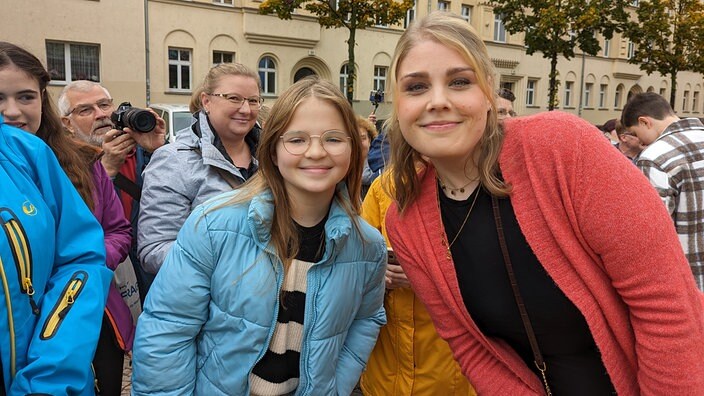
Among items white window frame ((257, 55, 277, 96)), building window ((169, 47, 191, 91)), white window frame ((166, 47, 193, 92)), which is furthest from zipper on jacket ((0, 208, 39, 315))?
white window frame ((257, 55, 277, 96))

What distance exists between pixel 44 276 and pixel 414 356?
1.61 m

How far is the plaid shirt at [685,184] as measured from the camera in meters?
3.14

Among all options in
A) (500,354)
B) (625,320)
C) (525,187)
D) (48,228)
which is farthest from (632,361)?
(48,228)

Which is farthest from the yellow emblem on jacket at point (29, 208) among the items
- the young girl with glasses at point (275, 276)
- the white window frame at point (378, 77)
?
the white window frame at point (378, 77)

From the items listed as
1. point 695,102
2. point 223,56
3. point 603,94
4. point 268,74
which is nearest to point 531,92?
point 603,94

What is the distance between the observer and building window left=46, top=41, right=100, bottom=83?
17.0 m

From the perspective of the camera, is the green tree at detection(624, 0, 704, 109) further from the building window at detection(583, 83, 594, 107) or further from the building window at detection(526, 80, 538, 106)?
Result: the building window at detection(583, 83, 594, 107)

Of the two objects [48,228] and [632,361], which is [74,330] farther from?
[632,361]

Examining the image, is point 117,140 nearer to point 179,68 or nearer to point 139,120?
point 139,120

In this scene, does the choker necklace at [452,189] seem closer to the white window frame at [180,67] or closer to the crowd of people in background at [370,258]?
the crowd of people in background at [370,258]

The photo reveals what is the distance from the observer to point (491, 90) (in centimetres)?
172

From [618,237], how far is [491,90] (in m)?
Result: 0.58

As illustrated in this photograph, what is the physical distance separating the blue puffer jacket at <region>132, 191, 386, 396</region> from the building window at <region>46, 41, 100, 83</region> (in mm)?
17190

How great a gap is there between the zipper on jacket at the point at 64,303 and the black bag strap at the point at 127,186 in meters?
→ 1.44
